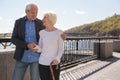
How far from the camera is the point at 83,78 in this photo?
8.80 m

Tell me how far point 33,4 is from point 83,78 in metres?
4.88

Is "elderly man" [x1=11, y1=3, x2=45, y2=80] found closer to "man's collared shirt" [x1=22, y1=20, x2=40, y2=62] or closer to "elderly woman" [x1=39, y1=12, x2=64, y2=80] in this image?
"man's collared shirt" [x1=22, y1=20, x2=40, y2=62]

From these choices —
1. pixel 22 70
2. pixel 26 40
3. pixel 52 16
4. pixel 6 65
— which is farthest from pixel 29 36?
pixel 6 65

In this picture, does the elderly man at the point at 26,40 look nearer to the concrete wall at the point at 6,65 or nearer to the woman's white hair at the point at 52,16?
the woman's white hair at the point at 52,16

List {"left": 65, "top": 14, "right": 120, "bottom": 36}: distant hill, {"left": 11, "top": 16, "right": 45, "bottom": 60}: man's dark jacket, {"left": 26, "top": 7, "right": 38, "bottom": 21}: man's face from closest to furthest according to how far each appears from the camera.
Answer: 1. {"left": 26, "top": 7, "right": 38, "bottom": 21}: man's face
2. {"left": 11, "top": 16, "right": 45, "bottom": 60}: man's dark jacket
3. {"left": 65, "top": 14, "right": 120, "bottom": 36}: distant hill

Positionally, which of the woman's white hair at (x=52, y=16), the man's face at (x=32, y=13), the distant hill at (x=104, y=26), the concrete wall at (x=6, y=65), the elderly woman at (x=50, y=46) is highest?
the distant hill at (x=104, y=26)

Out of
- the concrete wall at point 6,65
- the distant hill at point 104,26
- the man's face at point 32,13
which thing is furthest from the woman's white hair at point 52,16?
the distant hill at point 104,26

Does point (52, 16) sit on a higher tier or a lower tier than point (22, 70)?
higher

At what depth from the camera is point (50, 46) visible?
3969 millimetres

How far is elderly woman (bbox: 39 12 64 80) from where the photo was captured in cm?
395

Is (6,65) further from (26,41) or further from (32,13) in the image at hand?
(32,13)

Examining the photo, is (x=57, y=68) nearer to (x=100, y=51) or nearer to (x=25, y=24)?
(x=25, y=24)

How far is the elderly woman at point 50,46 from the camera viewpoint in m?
3.95

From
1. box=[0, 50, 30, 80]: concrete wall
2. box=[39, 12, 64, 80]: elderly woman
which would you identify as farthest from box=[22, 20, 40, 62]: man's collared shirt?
box=[0, 50, 30, 80]: concrete wall
